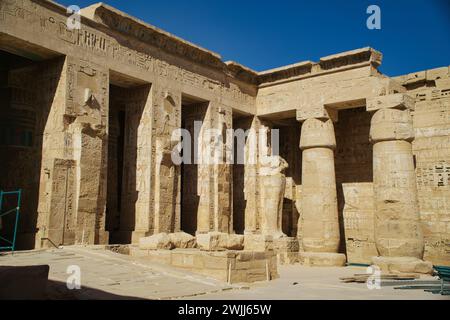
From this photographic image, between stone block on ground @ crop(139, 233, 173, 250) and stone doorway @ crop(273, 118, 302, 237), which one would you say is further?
stone doorway @ crop(273, 118, 302, 237)

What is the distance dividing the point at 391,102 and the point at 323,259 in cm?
491

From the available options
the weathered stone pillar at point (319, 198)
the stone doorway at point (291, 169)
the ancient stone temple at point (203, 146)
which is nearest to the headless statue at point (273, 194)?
the ancient stone temple at point (203, 146)

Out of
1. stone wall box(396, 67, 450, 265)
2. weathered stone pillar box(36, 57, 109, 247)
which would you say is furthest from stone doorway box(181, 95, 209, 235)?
stone wall box(396, 67, 450, 265)

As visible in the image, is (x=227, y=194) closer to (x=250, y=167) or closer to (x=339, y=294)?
(x=250, y=167)

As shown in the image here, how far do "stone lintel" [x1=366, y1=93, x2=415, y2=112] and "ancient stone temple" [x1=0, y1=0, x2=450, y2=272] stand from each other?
6 cm

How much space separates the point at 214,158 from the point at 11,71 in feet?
20.3

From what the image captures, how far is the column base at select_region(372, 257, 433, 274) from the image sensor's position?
470 inches

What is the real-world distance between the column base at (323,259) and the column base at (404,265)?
159cm

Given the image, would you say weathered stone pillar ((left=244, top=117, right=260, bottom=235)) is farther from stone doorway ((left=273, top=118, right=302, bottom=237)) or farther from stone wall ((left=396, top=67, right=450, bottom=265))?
stone wall ((left=396, top=67, right=450, bottom=265))

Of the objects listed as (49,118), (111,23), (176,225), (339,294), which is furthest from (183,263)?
(111,23)

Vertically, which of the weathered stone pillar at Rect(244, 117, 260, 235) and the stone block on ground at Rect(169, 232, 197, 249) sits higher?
the weathered stone pillar at Rect(244, 117, 260, 235)

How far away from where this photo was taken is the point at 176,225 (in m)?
13.1

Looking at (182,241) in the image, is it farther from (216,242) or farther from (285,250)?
(285,250)

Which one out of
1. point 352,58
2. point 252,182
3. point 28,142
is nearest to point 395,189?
point 352,58
